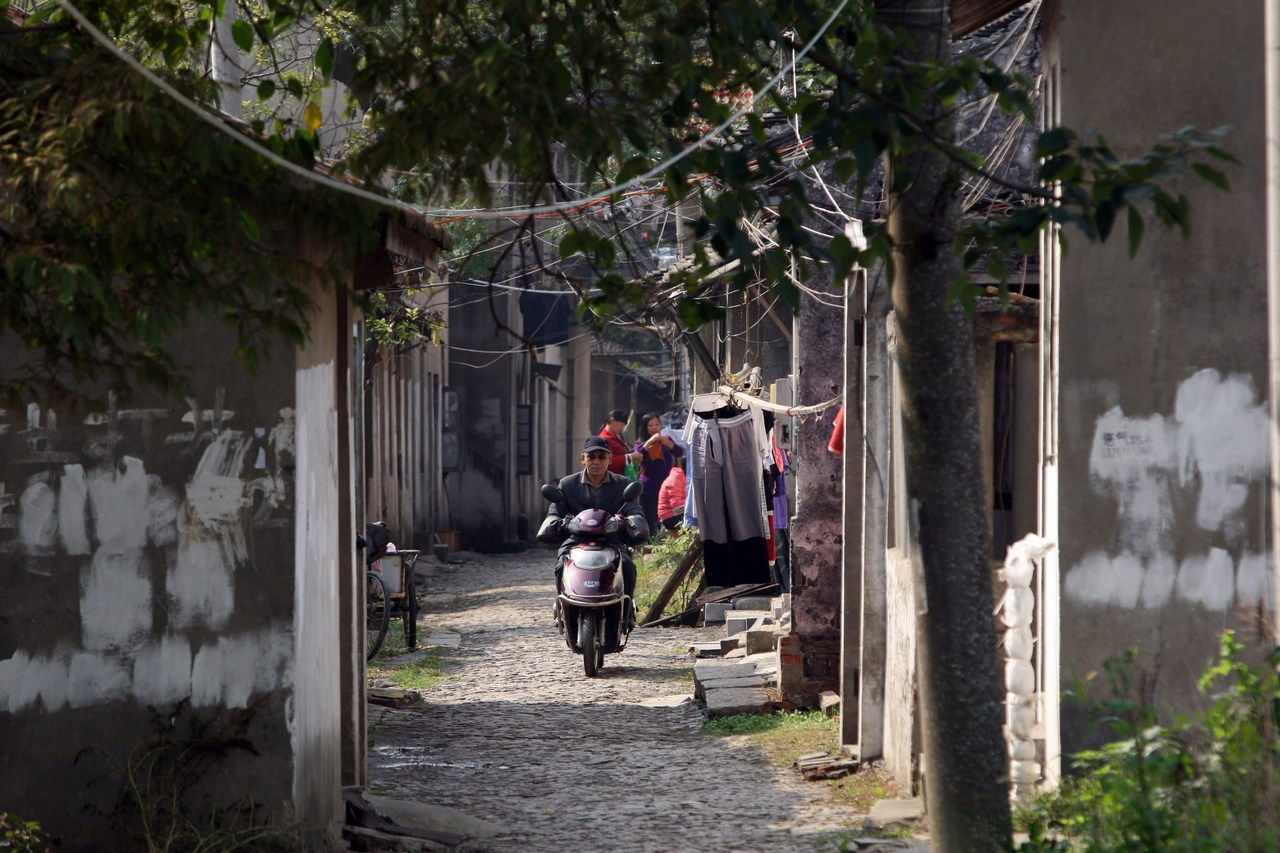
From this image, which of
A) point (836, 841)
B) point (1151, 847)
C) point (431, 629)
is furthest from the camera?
point (431, 629)

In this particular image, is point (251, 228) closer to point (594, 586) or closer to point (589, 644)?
point (594, 586)

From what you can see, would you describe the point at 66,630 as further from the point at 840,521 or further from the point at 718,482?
the point at 718,482

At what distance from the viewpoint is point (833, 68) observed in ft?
13.3

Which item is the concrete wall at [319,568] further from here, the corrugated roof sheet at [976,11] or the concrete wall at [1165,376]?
the corrugated roof sheet at [976,11]

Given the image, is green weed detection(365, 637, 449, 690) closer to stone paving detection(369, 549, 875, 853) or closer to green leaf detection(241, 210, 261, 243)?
stone paving detection(369, 549, 875, 853)

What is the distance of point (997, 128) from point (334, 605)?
5.84 meters

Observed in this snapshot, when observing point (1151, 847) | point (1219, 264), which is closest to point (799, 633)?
point (1219, 264)

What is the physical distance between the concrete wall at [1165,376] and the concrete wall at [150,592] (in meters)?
3.27

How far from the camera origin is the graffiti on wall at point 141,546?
5508 millimetres

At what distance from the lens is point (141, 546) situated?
5539mm

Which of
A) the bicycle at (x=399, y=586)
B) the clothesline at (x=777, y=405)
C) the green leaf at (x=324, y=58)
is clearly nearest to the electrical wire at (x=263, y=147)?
the green leaf at (x=324, y=58)

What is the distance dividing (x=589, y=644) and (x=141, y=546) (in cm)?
600

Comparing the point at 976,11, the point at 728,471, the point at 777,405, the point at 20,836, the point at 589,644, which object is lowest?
the point at 589,644

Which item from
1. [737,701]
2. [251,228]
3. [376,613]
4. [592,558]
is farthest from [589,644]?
[251,228]
